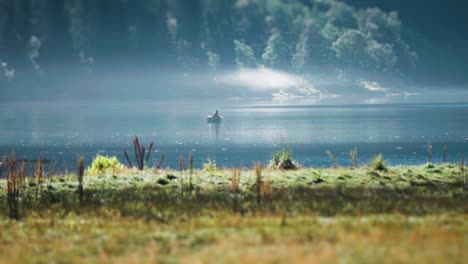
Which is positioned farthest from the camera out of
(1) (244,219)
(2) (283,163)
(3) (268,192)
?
(2) (283,163)

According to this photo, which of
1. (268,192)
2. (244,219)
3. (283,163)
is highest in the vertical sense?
(283,163)

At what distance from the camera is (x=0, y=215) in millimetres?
29688

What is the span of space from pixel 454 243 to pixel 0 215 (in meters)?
18.4

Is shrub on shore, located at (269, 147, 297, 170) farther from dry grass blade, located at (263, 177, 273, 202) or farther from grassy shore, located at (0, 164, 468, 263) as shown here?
dry grass blade, located at (263, 177, 273, 202)

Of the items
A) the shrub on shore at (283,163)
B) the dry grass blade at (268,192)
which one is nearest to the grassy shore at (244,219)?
the dry grass blade at (268,192)

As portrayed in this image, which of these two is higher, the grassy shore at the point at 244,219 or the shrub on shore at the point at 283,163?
the shrub on shore at the point at 283,163

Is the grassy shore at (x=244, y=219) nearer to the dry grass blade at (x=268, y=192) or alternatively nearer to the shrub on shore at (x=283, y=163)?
the dry grass blade at (x=268, y=192)

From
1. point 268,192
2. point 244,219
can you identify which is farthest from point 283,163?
point 244,219

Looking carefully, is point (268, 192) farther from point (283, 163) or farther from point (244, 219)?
point (283, 163)

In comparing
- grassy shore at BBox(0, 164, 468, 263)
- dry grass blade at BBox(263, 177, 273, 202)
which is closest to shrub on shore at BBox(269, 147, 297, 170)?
grassy shore at BBox(0, 164, 468, 263)

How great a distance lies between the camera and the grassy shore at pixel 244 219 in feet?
59.0

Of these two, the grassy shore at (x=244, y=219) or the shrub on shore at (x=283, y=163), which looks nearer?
the grassy shore at (x=244, y=219)

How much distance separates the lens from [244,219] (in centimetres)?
2534

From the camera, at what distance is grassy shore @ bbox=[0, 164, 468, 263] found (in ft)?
59.0
